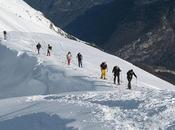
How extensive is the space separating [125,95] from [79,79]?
57.0ft

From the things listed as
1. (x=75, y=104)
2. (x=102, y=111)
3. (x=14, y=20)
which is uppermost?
(x=14, y=20)

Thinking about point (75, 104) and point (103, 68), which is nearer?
point (75, 104)

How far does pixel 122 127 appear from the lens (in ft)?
86.8

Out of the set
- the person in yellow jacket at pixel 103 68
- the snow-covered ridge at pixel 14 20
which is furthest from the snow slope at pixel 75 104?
the snow-covered ridge at pixel 14 20

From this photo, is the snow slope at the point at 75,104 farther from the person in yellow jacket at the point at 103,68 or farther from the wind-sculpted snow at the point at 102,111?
the person in yellow jacket at the point at 103,68

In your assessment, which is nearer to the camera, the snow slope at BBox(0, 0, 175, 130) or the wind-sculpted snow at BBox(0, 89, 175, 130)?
the wind-sculpted snow at BBox(0, 89, 175, 130)

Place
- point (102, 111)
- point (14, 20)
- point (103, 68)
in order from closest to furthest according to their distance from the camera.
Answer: point (102, 111) → point (103, 68) → point (14, 20)

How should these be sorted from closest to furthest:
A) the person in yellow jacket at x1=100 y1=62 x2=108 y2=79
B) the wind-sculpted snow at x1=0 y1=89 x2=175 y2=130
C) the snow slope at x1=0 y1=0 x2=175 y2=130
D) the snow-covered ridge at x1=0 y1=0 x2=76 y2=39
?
the wind-sculpted snow at x1=0 y1=89 x2=175 y2=130 < the snow slope at x1=0 y1=0 x2=175 y2=130 < the person in yellow jacket at x1=100 y1=62 x2=108 y2=79 < the snow-covered ridge at x1=0 y1=0 x2=76 y2=39

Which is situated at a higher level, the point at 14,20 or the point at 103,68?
the point at 14,20

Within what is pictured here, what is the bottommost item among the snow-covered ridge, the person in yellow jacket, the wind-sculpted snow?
the wind-sculpted snow

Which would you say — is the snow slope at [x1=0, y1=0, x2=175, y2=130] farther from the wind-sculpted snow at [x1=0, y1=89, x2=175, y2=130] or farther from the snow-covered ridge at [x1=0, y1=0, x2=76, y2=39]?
the snow-covered ridge at [x1=0, y1=0, x2=76, y2=39]

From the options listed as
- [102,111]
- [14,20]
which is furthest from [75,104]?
[14,20]

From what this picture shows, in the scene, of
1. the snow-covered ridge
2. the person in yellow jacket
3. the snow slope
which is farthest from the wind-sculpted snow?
the snow-covered ridge

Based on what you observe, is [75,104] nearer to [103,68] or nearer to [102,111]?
[102,111]
